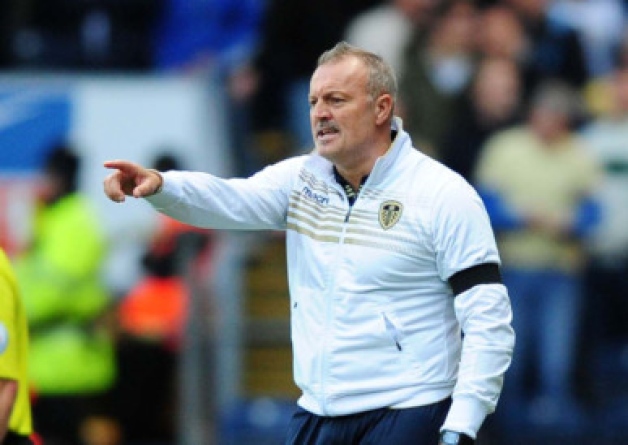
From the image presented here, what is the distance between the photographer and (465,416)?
21.1ft

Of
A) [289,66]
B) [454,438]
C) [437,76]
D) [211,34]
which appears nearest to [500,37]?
[437,76]

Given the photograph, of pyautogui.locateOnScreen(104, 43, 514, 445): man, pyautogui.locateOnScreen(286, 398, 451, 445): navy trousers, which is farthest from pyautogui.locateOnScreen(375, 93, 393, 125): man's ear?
pyautogui.locateOnScreen(286, 398, 451, 445): navy trousers

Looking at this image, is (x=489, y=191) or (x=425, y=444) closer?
(x=425, y=444)

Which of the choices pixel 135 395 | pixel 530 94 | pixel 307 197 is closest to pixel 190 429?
pixel 135 395

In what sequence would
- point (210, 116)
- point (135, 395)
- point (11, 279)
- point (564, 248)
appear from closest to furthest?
point (11, 279)
point (564, 248)
point (135, 395)
point (210, 116)

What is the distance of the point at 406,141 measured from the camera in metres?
6.87

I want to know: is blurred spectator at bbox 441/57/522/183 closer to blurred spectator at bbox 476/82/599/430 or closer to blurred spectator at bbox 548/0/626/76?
blurred spectator at bbox 476/82/599/430

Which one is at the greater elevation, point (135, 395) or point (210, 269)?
point (210, 269)

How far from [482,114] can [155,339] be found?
2.59 metres

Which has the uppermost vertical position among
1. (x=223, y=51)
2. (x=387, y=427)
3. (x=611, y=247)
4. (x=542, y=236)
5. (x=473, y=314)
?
(x=223, y=51)

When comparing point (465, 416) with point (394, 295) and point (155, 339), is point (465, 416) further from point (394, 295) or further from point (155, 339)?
point (155, 339)

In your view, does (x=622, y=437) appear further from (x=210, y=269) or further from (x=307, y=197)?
(x=307, y=197)

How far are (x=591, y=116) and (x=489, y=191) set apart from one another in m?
1.15

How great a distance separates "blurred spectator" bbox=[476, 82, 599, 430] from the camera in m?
11.7
